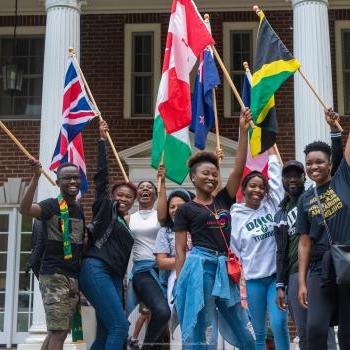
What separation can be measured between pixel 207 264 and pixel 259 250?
1.38 metres

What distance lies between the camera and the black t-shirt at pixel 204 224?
5.09 meters

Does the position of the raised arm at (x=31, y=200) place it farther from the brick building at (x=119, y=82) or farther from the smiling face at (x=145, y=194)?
the brick building at (x=119, y=82)

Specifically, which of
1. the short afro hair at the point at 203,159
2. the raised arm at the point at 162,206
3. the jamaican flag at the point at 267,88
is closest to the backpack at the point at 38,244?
the raised arm at the point at 162,206

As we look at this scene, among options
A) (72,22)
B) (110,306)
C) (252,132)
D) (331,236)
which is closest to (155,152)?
(252,132)

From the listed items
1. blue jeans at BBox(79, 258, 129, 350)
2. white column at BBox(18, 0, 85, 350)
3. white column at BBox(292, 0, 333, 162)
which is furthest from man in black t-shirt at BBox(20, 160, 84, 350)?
white column at BBox(292, 0, 333, 162)

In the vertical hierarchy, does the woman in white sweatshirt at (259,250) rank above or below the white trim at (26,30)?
below

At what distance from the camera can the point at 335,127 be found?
215 inches

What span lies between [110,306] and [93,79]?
7.69 meters

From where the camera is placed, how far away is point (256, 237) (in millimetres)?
6324

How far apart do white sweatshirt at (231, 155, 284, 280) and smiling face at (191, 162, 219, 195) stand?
124 cm

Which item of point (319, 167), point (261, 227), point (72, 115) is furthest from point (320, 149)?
point (72, 115)

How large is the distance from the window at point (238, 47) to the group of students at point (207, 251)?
5980mm

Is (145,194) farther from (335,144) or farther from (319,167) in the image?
(319,167)

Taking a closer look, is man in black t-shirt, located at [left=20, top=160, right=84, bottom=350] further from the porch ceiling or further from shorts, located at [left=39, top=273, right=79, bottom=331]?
the porch ceiling
